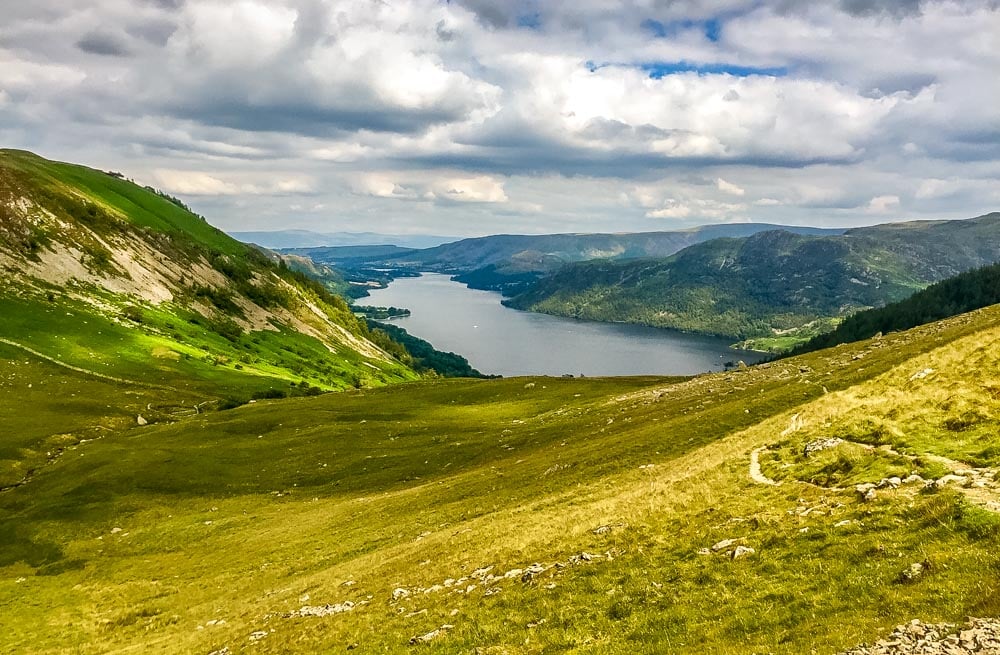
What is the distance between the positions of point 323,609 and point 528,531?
11266mm

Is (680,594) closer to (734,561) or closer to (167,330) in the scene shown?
(734,561)

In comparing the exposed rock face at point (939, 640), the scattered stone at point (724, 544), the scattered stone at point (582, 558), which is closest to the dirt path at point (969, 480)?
the scattered stone at point (724, 544)

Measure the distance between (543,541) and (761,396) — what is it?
36.7 meters

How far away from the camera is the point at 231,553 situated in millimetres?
48688

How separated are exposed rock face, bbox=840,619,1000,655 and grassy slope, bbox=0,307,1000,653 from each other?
2.15 feet

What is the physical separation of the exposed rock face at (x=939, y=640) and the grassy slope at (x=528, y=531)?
25.8 inches

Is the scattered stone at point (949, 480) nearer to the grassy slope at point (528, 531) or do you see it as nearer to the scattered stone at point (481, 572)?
the grassy slope at point (528, 531)

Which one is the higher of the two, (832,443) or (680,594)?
(832,443)

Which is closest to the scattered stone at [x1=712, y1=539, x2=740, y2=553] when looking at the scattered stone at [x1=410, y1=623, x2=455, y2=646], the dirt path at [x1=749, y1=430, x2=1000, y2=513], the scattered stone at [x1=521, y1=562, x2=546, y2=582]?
the dirt path at [x1=749, y1=430, x2=1000, y2=513]

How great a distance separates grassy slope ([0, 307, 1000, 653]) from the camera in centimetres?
1822

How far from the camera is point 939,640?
43.6 feet

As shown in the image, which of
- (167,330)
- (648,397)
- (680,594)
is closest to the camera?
(680,594)

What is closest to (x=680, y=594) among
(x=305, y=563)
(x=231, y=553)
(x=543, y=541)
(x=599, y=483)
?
(x=543, y=541)

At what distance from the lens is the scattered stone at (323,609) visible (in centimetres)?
2850
